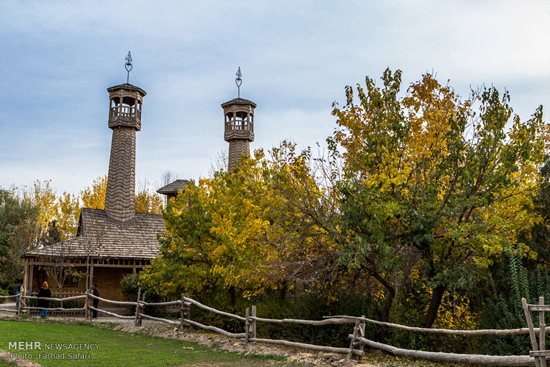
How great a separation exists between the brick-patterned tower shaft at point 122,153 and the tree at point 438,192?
22.2 metres

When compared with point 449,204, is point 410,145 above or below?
above

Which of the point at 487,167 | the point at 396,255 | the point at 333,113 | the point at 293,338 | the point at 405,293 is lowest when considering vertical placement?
the point at 293,338

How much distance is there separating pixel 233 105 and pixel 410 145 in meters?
23.6

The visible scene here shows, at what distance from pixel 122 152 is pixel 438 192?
80.0 ft

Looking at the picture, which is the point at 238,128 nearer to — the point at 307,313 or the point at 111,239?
the point at 111,239

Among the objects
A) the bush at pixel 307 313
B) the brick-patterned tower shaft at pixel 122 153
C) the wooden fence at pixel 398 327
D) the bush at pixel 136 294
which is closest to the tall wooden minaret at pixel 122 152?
the brick-patterned tower shaft at pixel 122 153

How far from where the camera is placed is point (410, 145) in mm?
11211

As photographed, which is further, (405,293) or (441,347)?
(405,293)

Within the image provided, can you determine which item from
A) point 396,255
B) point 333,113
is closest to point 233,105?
point 333,113

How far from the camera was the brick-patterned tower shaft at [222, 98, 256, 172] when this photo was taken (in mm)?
32844

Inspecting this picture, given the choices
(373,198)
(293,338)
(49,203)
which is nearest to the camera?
(373,198)

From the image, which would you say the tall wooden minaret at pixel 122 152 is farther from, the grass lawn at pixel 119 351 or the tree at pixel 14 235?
the grass lawn at pixel 119 351

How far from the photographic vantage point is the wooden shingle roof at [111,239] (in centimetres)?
2433

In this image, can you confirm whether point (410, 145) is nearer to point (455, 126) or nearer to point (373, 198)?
point (455, 126)
